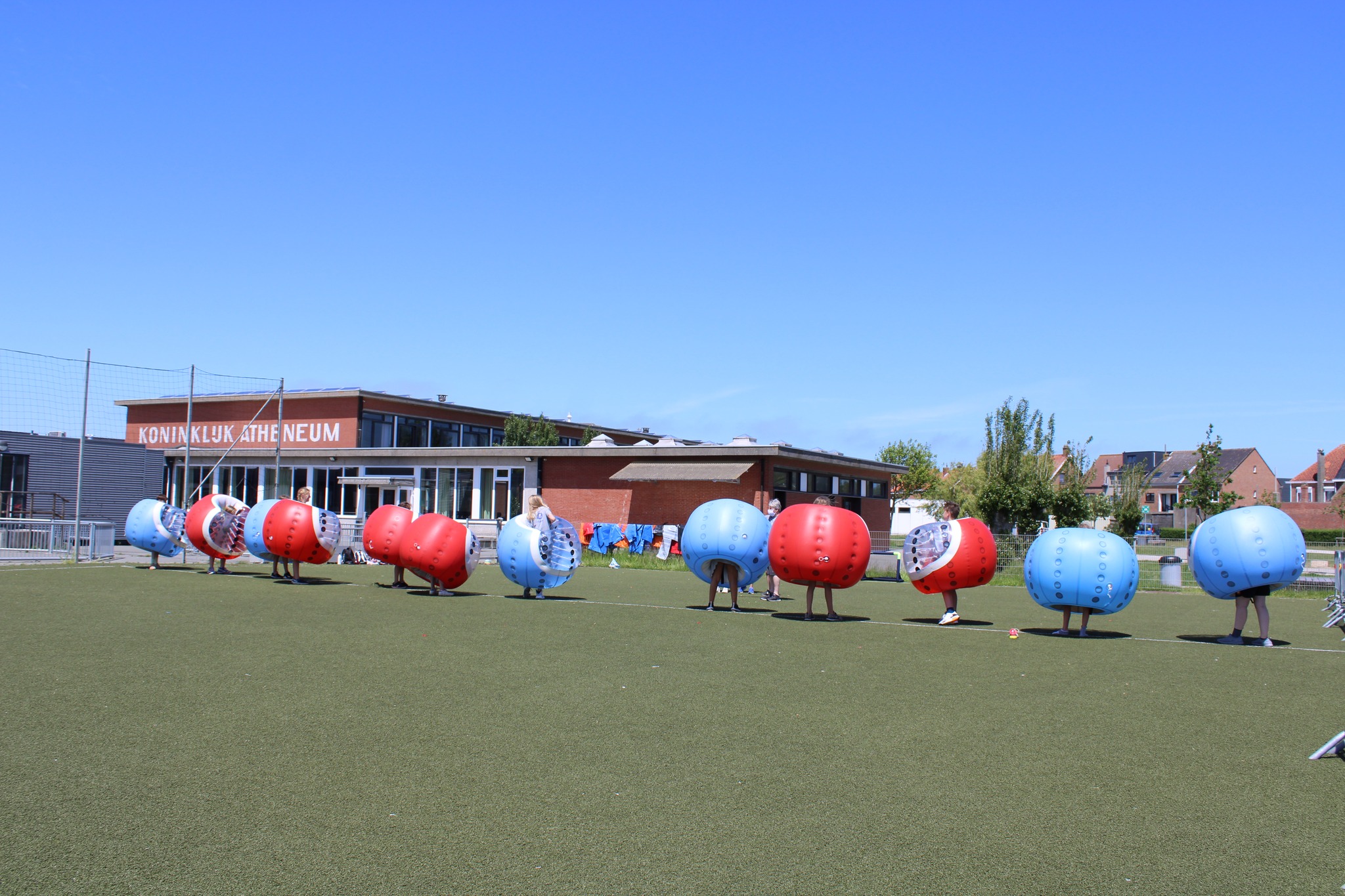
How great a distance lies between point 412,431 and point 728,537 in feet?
96.7

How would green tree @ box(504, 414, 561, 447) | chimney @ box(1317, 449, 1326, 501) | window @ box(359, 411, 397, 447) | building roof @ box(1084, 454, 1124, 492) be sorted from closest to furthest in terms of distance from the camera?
window @ box(359, 411, 397, 447) < green tree @ box(504, 414, 561, 447) < chimney @ box(1317, 449, 1326, 501) < building roof @ box(1084, 454, 1124, 492)

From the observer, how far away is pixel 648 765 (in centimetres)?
567

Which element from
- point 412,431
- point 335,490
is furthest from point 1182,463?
point 335,490

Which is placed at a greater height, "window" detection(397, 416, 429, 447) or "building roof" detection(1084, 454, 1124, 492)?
"building roof" detection(1084, 454, 1124, 492)

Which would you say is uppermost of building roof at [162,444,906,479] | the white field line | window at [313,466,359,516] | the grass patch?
→ building roof at [162,444,906,479]

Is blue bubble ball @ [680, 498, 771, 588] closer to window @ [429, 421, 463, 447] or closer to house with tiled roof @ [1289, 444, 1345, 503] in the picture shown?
window @ [429, 421, 463, 447]

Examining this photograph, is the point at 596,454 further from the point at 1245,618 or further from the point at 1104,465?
the point at 1104,465

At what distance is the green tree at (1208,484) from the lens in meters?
33.1

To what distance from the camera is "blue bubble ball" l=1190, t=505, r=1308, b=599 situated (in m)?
11.5

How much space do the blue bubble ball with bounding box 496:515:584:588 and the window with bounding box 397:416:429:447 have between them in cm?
2603

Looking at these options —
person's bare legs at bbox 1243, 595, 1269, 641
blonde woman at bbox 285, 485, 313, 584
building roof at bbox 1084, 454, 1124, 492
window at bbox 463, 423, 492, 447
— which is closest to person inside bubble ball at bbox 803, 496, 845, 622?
person's bare legs at bbox 1243, 595, 1269, 641

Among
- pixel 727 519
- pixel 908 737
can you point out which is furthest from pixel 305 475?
pixel 908 737

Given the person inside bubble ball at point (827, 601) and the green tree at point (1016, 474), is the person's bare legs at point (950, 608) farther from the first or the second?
the green tree at point (1016, 474)

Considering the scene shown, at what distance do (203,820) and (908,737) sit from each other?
410 cm
